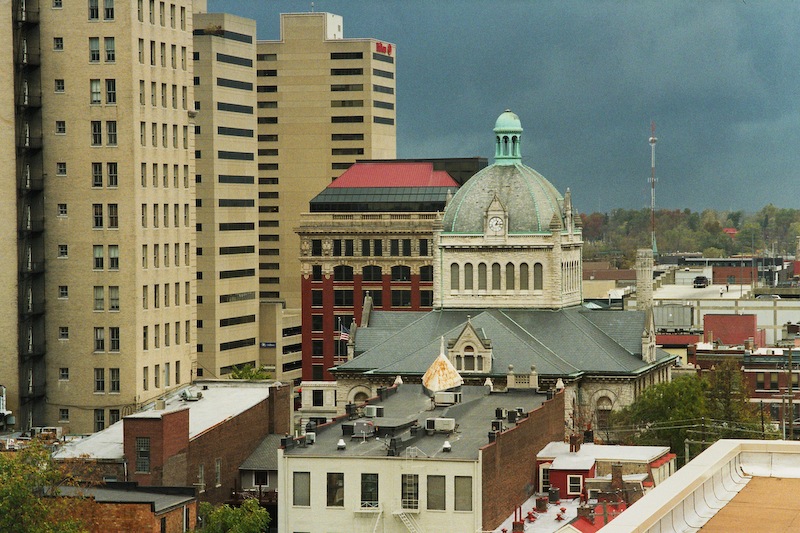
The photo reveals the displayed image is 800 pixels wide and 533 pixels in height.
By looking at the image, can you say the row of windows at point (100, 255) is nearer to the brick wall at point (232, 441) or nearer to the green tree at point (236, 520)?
the brick wall at point (232, 441)

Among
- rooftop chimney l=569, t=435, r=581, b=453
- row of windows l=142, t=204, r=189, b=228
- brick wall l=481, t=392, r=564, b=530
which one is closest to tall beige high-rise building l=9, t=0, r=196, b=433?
row of windows l=142, t=204, r=189, b=228

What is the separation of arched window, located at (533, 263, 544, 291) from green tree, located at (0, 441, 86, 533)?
256 ft

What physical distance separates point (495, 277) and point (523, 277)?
244cm

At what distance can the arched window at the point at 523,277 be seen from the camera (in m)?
158

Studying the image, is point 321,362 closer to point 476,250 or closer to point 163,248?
point 476,250

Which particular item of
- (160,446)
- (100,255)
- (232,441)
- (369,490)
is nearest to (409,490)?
(369,490)

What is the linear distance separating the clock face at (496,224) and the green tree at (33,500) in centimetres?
7714

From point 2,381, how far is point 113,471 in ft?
93.7

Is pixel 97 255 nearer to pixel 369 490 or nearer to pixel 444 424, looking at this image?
pixel 444 424

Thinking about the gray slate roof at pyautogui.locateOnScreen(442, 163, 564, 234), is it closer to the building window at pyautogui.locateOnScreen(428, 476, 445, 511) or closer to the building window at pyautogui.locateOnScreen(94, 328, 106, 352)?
the building window at pyautogui.locateOnScreen(94, 328, 106, 352)

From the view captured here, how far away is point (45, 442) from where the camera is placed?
9788cm

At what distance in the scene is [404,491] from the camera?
94.5m

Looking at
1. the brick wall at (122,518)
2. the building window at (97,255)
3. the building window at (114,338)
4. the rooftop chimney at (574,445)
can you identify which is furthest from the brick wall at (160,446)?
the building window at (97,255)

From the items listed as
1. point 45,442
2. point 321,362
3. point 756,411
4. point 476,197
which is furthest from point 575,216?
point 45,442
